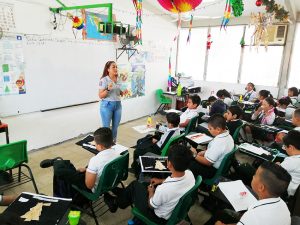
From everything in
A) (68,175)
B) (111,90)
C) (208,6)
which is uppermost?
(208,6)

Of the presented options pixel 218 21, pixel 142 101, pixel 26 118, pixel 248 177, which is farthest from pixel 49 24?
pixel 218 21

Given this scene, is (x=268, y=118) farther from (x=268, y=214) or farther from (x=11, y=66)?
(x=11, y=66)

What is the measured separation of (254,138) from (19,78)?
13.0 feet

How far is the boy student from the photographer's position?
82.6 inches

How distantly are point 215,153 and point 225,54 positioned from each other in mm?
5353

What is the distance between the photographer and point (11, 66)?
354 centimetres

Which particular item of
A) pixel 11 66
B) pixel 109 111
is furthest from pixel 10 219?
pixel 11 66

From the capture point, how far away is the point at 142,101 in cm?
648

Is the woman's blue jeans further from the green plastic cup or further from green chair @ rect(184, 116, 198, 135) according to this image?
the green plastic cup

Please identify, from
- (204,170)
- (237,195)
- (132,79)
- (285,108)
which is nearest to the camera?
(237,195)

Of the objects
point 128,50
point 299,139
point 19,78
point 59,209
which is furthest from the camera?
point 128,50

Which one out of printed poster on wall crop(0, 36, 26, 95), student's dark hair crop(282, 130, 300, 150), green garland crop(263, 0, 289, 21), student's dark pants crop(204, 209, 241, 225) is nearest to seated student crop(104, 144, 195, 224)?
student's dark pants crop(204, 209, 241, 225)

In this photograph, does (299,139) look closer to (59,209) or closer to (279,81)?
(59,209)

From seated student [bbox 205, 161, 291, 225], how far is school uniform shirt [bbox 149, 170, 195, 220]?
432mm
